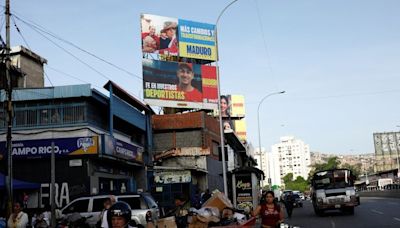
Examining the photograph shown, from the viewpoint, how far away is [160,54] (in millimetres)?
47719

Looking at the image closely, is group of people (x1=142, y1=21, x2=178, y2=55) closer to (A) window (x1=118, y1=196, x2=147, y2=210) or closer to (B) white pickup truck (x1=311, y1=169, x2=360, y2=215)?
(B) white pickup truck (x1=311, y1=169, x2=360, y2=215)

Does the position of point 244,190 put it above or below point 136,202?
above

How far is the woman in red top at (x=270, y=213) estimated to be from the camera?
400 inches

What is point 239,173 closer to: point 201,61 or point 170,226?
point 170,226

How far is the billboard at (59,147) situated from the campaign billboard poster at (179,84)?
66.7ft

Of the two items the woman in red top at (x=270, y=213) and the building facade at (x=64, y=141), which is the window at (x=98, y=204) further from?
the woman in red top at (x=270, y=213)

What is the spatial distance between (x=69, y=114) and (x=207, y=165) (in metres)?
20.0

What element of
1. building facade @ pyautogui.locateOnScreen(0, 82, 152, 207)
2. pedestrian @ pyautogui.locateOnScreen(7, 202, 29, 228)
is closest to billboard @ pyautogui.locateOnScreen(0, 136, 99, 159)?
building facade @ pyautogui.locateOnScreen(0, 82, 152, 207)

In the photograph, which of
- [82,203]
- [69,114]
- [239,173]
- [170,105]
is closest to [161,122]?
[170,105]

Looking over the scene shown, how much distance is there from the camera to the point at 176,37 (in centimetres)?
4869

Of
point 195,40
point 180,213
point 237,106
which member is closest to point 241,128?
point 237,106

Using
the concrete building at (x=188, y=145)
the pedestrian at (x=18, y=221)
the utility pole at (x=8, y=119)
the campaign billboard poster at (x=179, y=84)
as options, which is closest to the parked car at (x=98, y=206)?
the utility pole at (x=8, y=119)

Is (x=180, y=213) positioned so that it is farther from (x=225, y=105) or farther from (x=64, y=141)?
(x=225, y=105)

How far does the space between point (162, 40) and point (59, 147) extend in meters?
24.6
